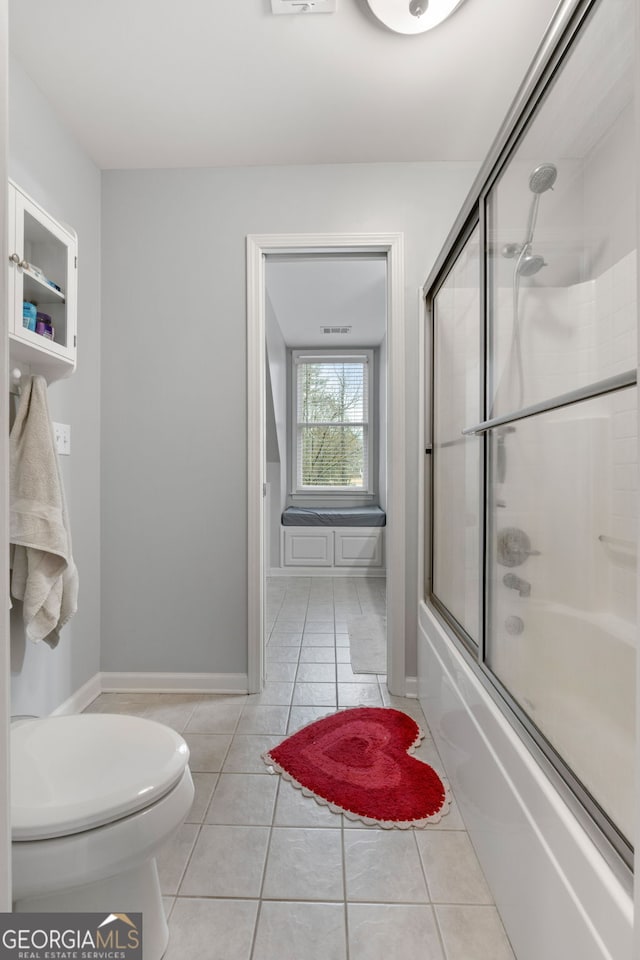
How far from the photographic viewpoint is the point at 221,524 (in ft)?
7.64

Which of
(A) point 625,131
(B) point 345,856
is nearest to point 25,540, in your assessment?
(B) point 345,856

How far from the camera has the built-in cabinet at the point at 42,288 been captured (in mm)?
1424

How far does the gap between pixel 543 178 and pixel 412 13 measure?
0.85m

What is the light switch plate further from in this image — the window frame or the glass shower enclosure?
the window frame

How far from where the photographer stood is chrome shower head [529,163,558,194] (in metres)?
1.10

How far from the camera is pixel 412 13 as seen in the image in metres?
1.52

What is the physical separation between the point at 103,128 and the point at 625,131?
6.53 ft

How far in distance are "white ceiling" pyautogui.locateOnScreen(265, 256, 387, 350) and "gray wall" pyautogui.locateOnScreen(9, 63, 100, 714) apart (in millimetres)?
1083

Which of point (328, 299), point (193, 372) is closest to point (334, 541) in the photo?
point (328, 299)

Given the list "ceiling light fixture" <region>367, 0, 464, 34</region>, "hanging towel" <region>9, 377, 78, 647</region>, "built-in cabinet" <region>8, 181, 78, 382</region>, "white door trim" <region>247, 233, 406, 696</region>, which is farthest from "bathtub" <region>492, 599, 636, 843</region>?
"ceiling light fixture" <region>367, 0, 464, 34</region>

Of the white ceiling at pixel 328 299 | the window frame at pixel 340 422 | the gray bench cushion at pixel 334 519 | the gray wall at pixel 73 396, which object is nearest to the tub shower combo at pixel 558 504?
the gray wall at pixel 73 396

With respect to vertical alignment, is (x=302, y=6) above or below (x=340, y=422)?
above

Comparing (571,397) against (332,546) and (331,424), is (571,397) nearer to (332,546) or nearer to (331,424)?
(332,546)

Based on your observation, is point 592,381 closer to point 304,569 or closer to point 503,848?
point 503,848
